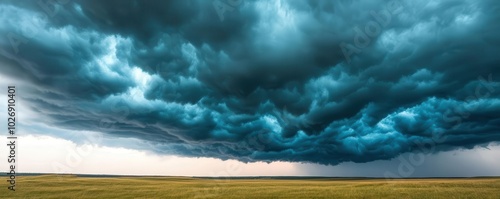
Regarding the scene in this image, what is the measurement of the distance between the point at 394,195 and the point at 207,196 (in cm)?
2397

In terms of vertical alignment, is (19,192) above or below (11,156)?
below

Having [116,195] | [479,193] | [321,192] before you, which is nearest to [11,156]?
[116,195]

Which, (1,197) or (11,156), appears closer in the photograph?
(11,156)

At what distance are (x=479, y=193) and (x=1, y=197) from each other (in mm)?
59507

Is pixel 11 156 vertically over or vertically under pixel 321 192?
over

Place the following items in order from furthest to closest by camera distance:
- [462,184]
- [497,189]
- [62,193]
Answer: [462,184] → [62,193] → [497,189]

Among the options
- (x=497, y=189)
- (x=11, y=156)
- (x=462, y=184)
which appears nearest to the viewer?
(x=11, y=156)

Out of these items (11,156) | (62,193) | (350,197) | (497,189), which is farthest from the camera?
(62,193)

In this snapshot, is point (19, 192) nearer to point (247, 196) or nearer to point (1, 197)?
point (1, 197)

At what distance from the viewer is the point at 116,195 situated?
43375 millimetres

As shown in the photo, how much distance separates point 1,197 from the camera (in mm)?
39312

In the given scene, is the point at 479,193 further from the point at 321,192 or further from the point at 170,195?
the point at 170,195

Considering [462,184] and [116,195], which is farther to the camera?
[462,184]

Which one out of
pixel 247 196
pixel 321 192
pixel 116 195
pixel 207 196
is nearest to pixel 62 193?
pixel 116 195
